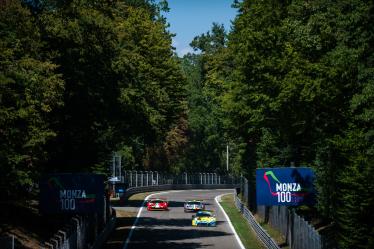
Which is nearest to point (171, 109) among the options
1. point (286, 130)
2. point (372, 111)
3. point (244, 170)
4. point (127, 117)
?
point (244, 170)

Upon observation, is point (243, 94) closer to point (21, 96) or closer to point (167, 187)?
point (21, 96)

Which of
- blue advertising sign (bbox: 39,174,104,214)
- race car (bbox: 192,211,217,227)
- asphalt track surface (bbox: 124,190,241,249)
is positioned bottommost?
asphalt track surface (bbox: 124,190,241,249)

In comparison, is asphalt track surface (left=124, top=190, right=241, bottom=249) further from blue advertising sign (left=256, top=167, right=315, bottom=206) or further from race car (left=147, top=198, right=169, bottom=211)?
blue advertising sign (left=256, top=167, right=315, bottom=206)

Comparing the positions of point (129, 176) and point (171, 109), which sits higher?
point (171, 109)

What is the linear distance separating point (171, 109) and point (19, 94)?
143 ft

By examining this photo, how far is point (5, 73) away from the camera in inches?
1271

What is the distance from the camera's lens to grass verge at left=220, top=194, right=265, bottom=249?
1758 inches

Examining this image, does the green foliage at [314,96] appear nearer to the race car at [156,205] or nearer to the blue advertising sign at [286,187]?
the blue advertising sign at [286,187]

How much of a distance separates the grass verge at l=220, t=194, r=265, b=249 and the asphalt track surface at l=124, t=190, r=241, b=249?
23.0 inches

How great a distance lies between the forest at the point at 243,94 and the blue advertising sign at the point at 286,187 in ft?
5.16

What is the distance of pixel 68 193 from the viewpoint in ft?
119

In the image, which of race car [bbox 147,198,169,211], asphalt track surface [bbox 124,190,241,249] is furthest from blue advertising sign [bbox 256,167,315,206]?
race car [bbox 147,198,169,211]

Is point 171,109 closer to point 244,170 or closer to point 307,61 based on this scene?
point 244,170

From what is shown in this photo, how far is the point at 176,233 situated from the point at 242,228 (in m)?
5.82
